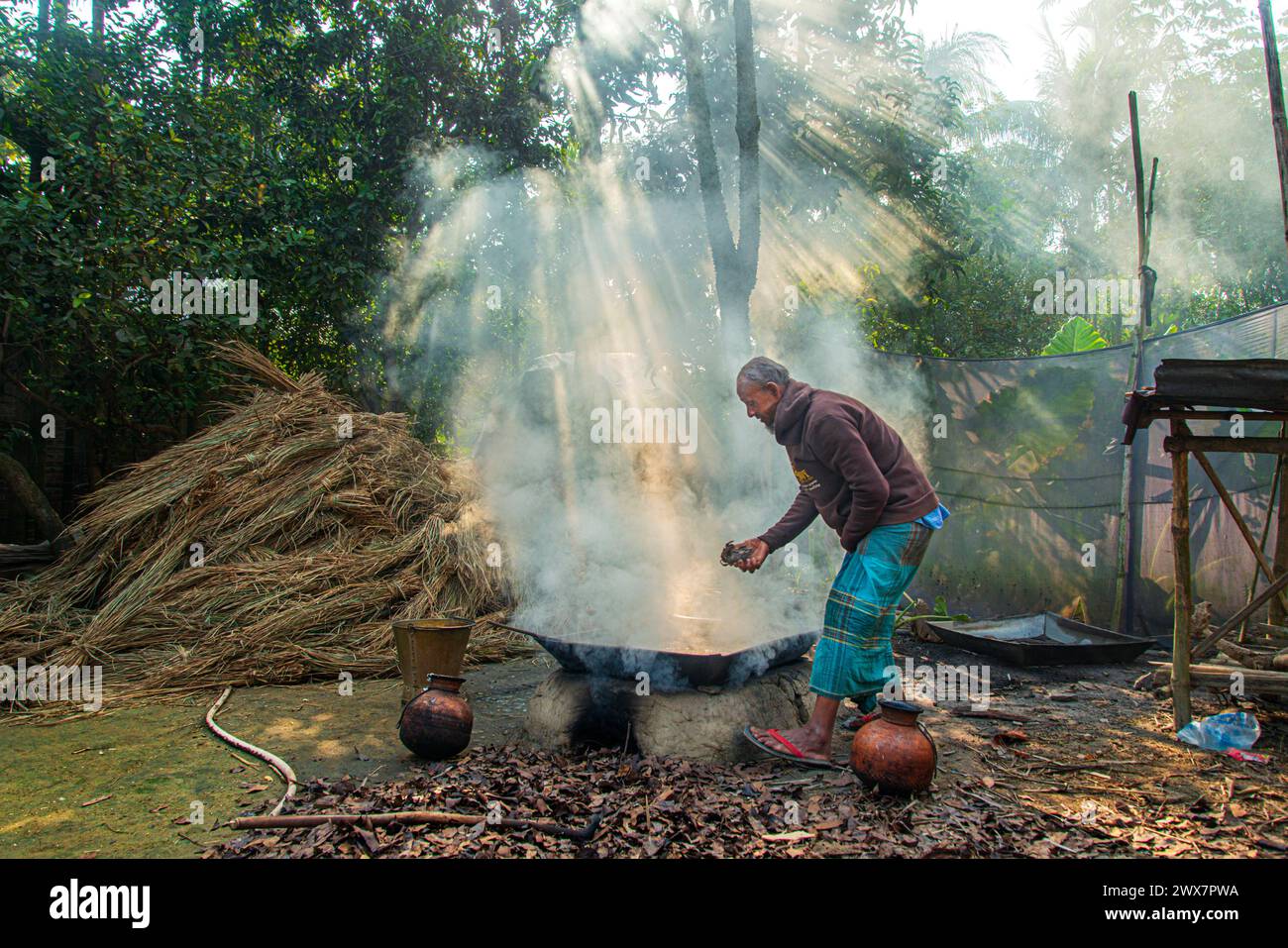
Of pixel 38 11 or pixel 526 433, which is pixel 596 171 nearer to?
pixel 526 433

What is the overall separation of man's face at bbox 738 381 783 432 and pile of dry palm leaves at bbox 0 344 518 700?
371 cm

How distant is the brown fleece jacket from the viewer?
3.59 m

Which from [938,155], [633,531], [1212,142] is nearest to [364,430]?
[633,531]

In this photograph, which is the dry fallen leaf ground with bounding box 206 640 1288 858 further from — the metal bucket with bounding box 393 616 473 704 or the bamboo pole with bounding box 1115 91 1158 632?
the bamboo pole with bounding box 1115 91 1158 632

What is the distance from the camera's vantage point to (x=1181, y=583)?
4.20 meters

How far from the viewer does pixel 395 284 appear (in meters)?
9.23

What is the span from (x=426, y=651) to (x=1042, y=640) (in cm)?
527

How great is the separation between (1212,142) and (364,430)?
2044 cm

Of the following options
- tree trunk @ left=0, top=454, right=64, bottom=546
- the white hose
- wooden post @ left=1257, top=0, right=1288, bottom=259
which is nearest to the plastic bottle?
wooden post @ left=1257, top=0, right=1288, bottom=259

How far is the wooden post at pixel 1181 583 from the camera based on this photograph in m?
4.19

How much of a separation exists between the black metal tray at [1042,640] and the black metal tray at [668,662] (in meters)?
3.16

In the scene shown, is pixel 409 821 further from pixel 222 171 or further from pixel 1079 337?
pixel 1079 337

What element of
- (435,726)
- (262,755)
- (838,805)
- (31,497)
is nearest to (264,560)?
(31,497)

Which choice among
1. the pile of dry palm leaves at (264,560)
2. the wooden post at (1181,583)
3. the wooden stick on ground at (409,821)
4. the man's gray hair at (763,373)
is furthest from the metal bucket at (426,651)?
the wooden post at (1181,583)
